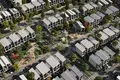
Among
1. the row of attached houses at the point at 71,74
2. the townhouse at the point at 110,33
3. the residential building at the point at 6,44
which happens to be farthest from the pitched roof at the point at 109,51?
the residential building at the point at 6,44

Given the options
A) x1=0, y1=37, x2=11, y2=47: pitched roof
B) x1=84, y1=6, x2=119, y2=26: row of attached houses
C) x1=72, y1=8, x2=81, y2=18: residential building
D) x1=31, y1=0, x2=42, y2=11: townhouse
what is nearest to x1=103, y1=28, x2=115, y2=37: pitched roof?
x1=84, y1=6, x2=119, y2=26: row of attached houses

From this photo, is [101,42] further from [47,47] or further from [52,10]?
[52,10]

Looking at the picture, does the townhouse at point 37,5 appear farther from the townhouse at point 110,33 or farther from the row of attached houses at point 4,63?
the row of attached houses at point 4,63

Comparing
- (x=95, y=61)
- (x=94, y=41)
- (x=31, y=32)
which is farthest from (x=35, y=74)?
(x=94, y=41)

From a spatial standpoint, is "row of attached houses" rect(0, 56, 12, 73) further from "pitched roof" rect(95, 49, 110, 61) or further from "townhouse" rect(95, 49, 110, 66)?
"pitched roof" rect(95, 49, 110, 61)

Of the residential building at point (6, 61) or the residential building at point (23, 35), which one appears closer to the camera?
the residential building at point (6, 61)

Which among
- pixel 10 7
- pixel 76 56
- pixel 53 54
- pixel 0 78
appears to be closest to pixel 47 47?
pixel 53 54
